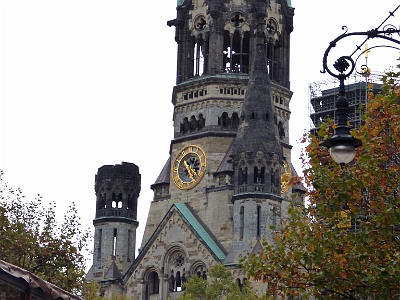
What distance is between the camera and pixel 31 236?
66.8 meters

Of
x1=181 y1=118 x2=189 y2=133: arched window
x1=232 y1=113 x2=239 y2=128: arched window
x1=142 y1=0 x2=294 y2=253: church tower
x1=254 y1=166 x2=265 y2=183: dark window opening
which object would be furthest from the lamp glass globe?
x1=181 y1=118 x2=189 y2=133: arched window

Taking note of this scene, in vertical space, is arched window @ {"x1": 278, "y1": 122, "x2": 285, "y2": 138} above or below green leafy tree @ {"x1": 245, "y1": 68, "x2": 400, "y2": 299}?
above

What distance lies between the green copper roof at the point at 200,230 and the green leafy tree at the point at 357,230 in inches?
2099

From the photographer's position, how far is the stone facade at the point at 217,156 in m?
98.7

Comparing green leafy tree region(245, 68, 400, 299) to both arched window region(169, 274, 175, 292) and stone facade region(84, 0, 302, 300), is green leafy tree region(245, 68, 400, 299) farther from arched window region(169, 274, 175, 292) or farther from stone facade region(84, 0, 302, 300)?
arched window region(169, 274, 175, 292)

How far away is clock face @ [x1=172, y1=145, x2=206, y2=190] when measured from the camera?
105188 mm

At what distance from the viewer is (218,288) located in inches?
3472

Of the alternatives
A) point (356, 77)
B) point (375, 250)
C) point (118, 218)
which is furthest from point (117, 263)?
point (375, 250)

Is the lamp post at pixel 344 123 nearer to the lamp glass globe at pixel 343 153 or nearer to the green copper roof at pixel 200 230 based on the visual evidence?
the lamp glass globe at pixel 343 153

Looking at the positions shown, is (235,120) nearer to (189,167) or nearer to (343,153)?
(189,167)

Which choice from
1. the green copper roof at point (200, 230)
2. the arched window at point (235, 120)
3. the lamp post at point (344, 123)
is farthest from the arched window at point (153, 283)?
the lamp post at point (344, 123)

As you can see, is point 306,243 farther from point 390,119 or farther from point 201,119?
point 201,119

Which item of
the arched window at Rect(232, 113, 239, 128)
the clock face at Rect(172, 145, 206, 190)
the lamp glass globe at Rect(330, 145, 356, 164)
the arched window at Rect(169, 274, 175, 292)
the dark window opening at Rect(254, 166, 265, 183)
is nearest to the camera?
the lamp glass globe at Rect(330, 145, 356, 164)

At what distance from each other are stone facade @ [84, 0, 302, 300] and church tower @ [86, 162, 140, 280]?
12 cm
